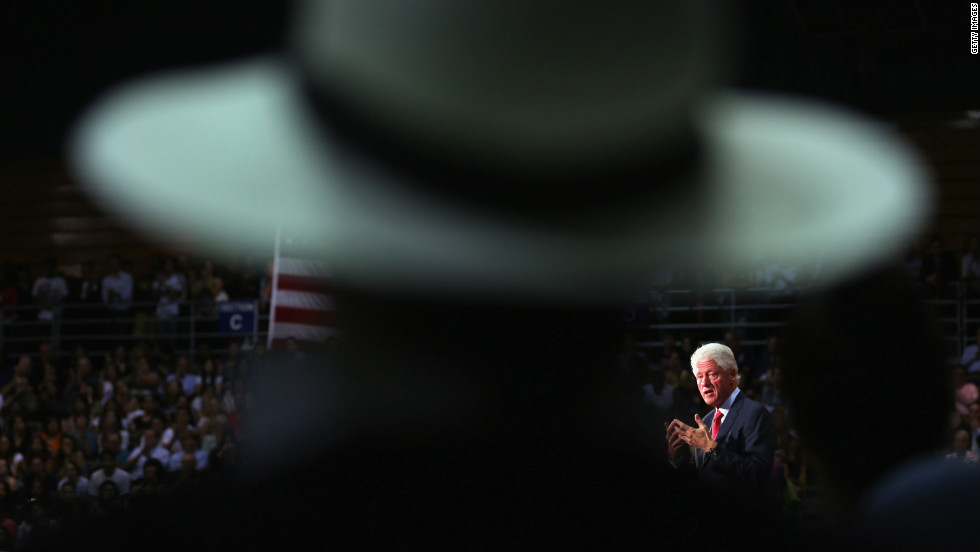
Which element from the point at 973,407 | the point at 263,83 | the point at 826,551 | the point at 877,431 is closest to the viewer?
the point at 826,551

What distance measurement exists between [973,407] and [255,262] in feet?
20.2

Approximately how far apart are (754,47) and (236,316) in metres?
5.26

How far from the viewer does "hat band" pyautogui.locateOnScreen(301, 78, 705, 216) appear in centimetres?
35

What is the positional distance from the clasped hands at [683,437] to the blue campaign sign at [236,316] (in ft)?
24.6

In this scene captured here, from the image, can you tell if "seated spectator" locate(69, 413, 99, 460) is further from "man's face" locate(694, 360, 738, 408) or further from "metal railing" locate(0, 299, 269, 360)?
"man's face" locate(694, 360, 738, 408)

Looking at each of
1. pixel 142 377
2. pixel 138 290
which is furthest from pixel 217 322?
pixel 138 290

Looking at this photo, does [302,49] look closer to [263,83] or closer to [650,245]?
[650,245]

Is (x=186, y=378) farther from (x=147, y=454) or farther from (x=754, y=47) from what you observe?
(x=754, y=47)

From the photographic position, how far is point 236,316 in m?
8.43

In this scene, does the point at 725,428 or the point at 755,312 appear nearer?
the point at 725,428

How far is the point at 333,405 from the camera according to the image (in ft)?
1.20

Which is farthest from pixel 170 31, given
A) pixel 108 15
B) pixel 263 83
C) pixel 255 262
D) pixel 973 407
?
pixel 263 83

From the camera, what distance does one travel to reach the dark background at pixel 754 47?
8.55 m

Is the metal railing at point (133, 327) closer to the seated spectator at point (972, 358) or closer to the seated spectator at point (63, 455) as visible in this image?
the seated spectator at point (63, 455)
